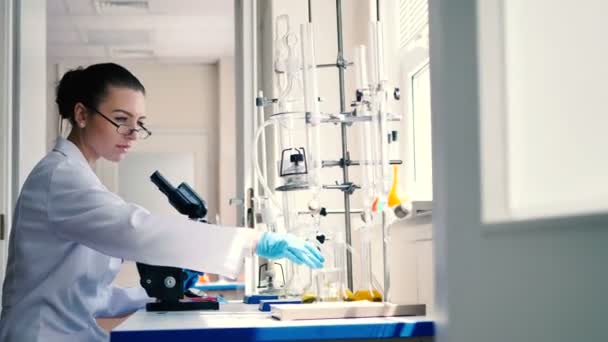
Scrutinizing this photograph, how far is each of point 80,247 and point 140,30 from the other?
5084 millimetres

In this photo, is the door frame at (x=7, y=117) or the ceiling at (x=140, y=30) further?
the ceiling at (x=140, y=30)

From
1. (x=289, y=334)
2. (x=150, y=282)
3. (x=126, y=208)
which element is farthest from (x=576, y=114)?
(x=150, y=282)

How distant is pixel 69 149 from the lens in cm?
203

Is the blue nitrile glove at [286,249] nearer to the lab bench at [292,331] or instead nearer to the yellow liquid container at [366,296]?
the yellow liquid container at [366,296]

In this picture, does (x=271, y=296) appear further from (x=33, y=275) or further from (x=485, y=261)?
(x=485, y=261)

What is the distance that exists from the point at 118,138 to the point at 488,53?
1.59m

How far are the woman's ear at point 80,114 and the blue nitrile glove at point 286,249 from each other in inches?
25.1

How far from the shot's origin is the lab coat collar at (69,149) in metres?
2.00

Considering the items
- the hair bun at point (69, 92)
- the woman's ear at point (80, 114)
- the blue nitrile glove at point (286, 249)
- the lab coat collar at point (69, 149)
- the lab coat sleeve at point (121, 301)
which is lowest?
the lab coat sleeve at point (121, 301)

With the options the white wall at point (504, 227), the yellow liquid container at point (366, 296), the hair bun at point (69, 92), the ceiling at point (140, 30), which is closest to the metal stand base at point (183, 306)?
the yellow liquid container at point (366, 296)

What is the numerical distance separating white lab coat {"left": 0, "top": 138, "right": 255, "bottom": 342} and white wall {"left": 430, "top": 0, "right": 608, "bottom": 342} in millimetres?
1106

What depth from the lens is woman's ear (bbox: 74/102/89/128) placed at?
2076mm

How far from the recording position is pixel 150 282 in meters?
1.95

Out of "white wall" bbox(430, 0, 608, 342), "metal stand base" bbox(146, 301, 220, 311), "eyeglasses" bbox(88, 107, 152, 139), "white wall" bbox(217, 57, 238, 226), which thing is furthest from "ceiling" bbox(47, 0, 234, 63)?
"white wall" bbox(430, 0, 608, 342)
